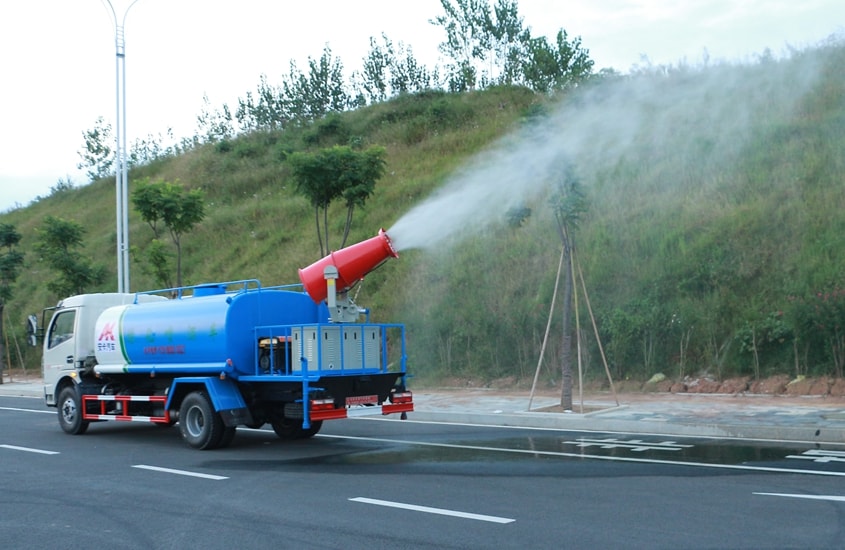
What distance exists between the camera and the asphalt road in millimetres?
7238

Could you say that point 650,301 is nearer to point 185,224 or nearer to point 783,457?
point 783,457

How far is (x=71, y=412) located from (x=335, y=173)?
29.4ft

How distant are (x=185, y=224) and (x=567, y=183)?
13.4 meters

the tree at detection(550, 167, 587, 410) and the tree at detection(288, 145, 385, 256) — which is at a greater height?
the tree at detection(288, 145, 385, 256)

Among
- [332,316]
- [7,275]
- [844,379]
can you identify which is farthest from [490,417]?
[7,275]

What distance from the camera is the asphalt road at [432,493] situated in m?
7.24

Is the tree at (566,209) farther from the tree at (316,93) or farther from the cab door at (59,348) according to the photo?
the tree at (316,93)

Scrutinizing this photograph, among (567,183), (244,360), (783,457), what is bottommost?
(783,457)

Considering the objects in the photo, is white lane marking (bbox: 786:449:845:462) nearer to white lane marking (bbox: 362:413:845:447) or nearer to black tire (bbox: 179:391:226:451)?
white lane marking (bbox: 362:413:845:447)

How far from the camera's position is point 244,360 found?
12930mm

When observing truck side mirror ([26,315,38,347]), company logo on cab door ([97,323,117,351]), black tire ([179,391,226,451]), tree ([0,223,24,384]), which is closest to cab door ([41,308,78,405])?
truck side mirror ([26,315,38,347])

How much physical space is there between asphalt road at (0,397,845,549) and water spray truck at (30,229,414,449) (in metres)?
0.61

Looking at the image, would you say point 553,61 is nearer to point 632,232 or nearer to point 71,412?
point 632,232

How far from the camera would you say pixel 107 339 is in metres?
15.3
